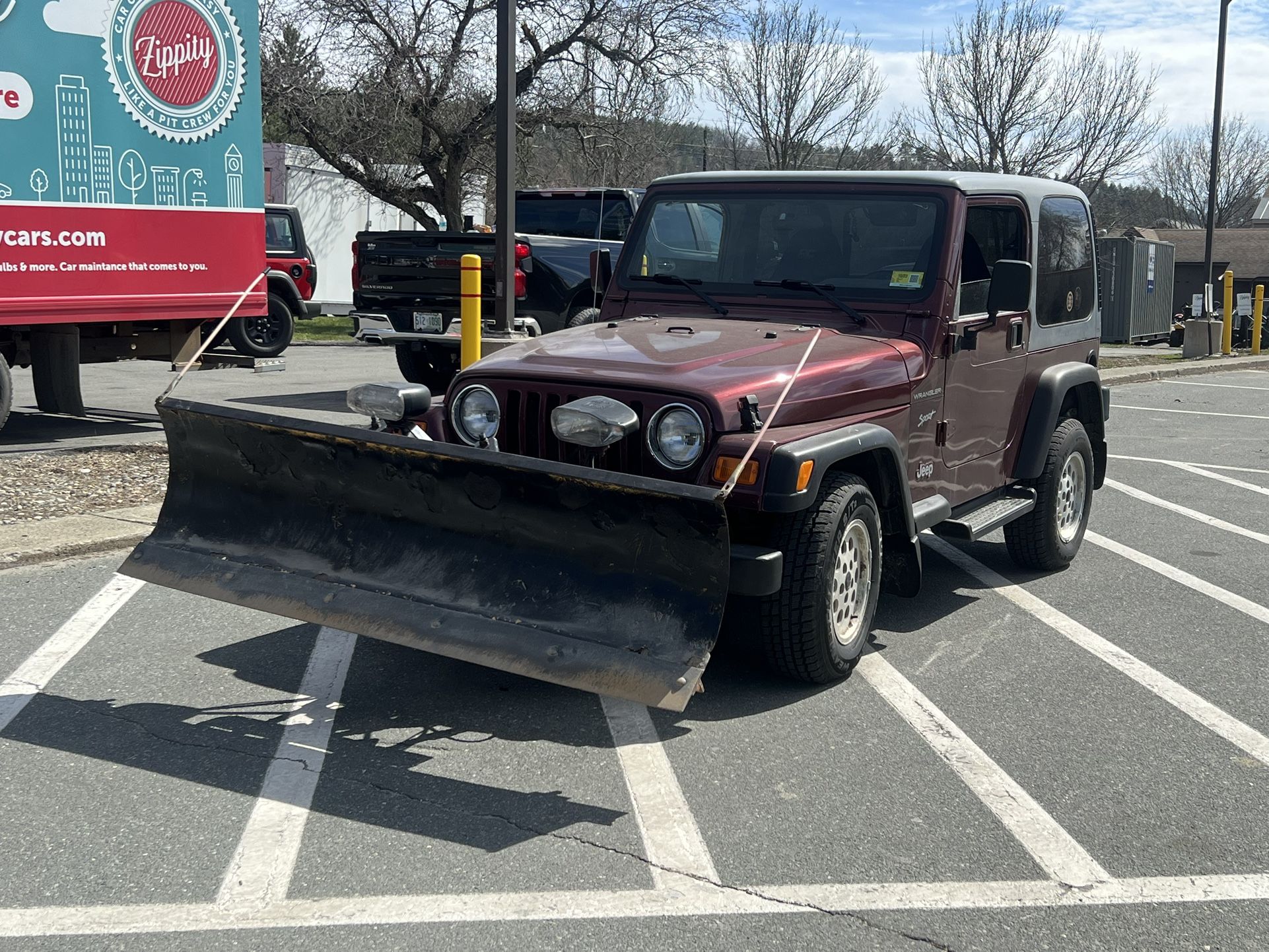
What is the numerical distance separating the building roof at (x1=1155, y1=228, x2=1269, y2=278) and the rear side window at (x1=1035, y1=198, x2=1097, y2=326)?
3492cm

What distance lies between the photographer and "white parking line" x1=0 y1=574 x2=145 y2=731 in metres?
4.70

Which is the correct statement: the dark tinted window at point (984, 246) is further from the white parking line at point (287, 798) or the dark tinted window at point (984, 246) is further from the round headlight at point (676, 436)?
the white parking line at point (287, 798)

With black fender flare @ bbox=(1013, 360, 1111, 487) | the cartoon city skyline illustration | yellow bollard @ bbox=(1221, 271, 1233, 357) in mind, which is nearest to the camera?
black fender flare @ bbox=(1013, 360, 1111, 487)

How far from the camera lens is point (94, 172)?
1009 cm

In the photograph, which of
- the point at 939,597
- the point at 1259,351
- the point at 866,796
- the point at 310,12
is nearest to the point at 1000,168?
the point at 1259,351

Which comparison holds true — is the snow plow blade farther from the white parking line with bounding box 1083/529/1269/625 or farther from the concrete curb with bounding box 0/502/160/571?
the white parking line with bounding box 1083/529/1269/625

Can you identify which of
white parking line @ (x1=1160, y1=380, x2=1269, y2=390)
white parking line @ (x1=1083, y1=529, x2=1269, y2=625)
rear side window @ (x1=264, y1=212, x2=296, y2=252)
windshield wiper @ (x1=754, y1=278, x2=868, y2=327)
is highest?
rear side window @ (x1=264, y1=212, x2=296, y2=252)

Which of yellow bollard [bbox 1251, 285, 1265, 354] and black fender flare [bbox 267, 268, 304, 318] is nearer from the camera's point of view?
black fender flare [bbox 267, 268, 304, 318]

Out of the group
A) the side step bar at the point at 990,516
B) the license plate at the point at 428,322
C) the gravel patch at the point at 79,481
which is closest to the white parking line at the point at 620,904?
the side step bar at the point at 990,516

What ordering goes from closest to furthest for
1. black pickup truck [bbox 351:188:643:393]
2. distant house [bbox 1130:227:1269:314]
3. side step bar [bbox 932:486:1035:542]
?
side step bar [bbox 932:486:1035:542], black pickup truck [bbox 351:188:643:393], distant house [bbox 1130:227:1269:314]

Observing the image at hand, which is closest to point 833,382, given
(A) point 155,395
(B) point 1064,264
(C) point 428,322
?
(B) point 1064,264

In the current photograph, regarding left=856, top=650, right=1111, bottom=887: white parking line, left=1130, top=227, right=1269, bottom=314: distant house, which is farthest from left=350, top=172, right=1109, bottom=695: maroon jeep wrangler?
left=1130, top=227, right=1269, bottom=314: distant house

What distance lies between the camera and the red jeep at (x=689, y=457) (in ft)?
14.1

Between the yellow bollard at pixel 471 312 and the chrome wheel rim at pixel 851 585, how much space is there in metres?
6.70
